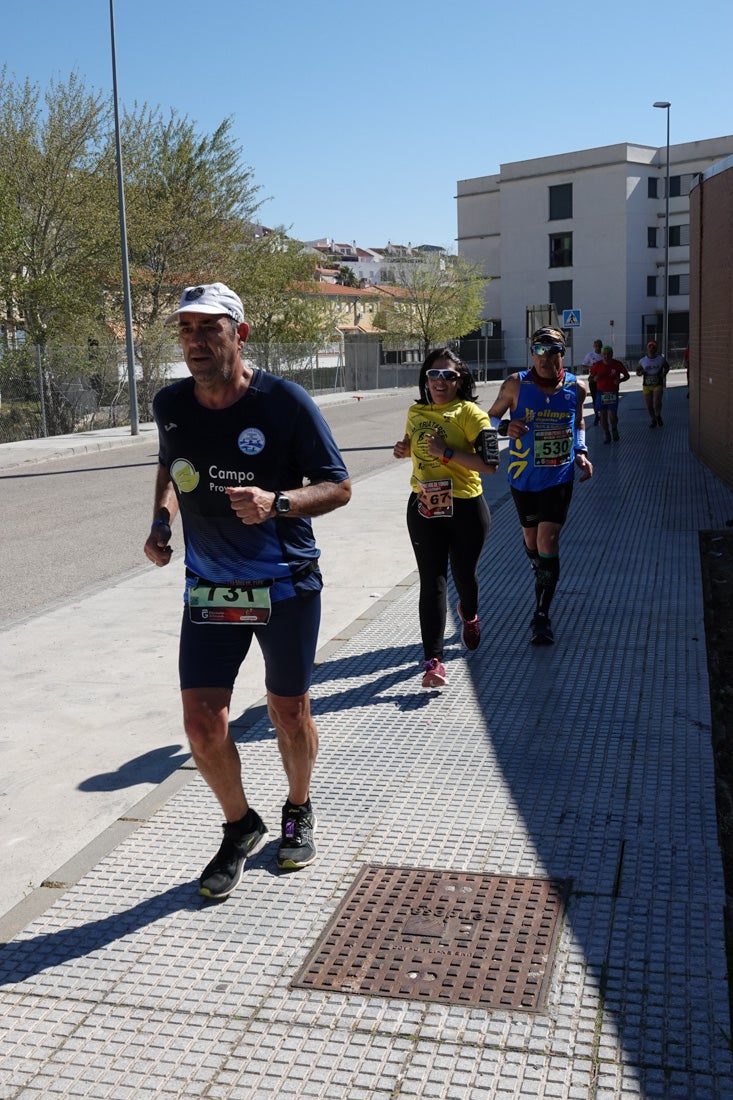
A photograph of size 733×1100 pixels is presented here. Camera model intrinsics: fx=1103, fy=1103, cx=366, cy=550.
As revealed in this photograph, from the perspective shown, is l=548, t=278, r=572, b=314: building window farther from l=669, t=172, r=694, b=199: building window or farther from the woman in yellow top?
the woman in yellow top

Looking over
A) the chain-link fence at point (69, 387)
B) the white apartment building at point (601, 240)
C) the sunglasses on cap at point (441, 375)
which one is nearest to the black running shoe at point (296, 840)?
the sunglasses on cap at point (441, 375)

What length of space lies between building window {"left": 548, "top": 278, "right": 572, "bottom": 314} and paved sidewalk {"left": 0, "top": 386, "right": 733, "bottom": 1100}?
66.2 metres

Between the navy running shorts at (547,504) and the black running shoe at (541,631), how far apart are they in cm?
59

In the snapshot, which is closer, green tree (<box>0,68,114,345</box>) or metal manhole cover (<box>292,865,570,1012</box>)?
metal manhole cover (<box>292,865,570,1012</box>)

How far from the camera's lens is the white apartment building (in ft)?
218

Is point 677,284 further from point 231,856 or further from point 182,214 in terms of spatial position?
point 231,856

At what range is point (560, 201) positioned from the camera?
69062 millimetres

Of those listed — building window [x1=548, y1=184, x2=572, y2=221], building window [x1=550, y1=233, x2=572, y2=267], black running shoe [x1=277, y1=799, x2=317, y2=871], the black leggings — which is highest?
building window [x1=548, y1=184, x2=572, y2=221]

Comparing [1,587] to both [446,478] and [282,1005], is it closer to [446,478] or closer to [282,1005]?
[446,478]

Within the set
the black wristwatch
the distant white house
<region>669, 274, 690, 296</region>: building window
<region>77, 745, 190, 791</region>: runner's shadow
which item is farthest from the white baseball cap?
the distant white house

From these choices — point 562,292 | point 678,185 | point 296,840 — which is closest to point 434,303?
point 562,292

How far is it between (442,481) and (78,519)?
325 inches

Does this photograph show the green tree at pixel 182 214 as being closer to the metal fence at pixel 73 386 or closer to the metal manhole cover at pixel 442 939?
the metal fence at pixel 73 386

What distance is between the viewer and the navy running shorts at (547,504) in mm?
6766
